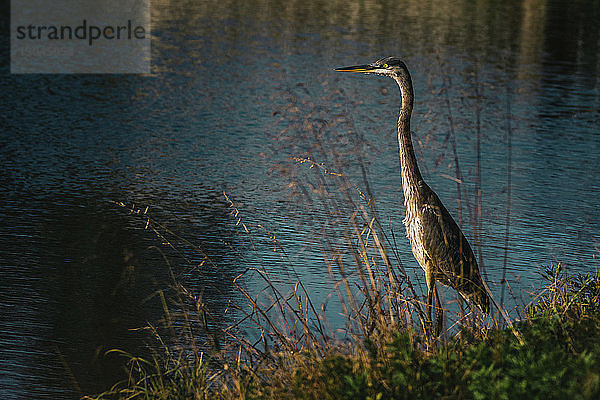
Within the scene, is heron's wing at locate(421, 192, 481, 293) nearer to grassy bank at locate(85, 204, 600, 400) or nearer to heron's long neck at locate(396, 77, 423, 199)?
heron's long neck at locate(396, 77, 423, 199)

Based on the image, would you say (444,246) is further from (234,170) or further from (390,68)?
(234,170)

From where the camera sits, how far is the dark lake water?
690cm

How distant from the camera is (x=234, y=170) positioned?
35.2 ft

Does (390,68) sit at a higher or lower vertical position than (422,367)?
higher

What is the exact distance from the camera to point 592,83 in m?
17.4

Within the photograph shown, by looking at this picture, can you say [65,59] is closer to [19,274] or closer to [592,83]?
[592,83]

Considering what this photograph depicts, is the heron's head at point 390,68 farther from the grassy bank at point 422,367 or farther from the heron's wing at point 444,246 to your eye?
the grassy bank at point 422,367

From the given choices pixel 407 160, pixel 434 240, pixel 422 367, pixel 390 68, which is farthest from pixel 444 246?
pixel 422 367

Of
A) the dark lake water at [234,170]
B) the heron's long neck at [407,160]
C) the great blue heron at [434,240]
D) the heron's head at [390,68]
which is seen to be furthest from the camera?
the dark lake water at [234,170]

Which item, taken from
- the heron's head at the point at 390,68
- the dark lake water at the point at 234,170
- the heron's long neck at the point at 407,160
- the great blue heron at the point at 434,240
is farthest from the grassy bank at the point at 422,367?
the heron's head at the point at 390,68

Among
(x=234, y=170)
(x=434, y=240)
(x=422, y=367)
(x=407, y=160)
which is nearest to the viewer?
(x=422, y=367)

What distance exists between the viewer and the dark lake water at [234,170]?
272 inches

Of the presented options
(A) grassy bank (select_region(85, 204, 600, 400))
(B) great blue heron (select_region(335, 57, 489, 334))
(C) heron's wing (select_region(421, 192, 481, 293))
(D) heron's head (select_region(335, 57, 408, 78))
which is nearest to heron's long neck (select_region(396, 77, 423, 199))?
(B) great blue heron (select_region(335, 57, 489, 334))

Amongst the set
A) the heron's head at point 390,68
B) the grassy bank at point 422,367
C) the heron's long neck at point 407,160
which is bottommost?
the grassy bank at point 422,367
